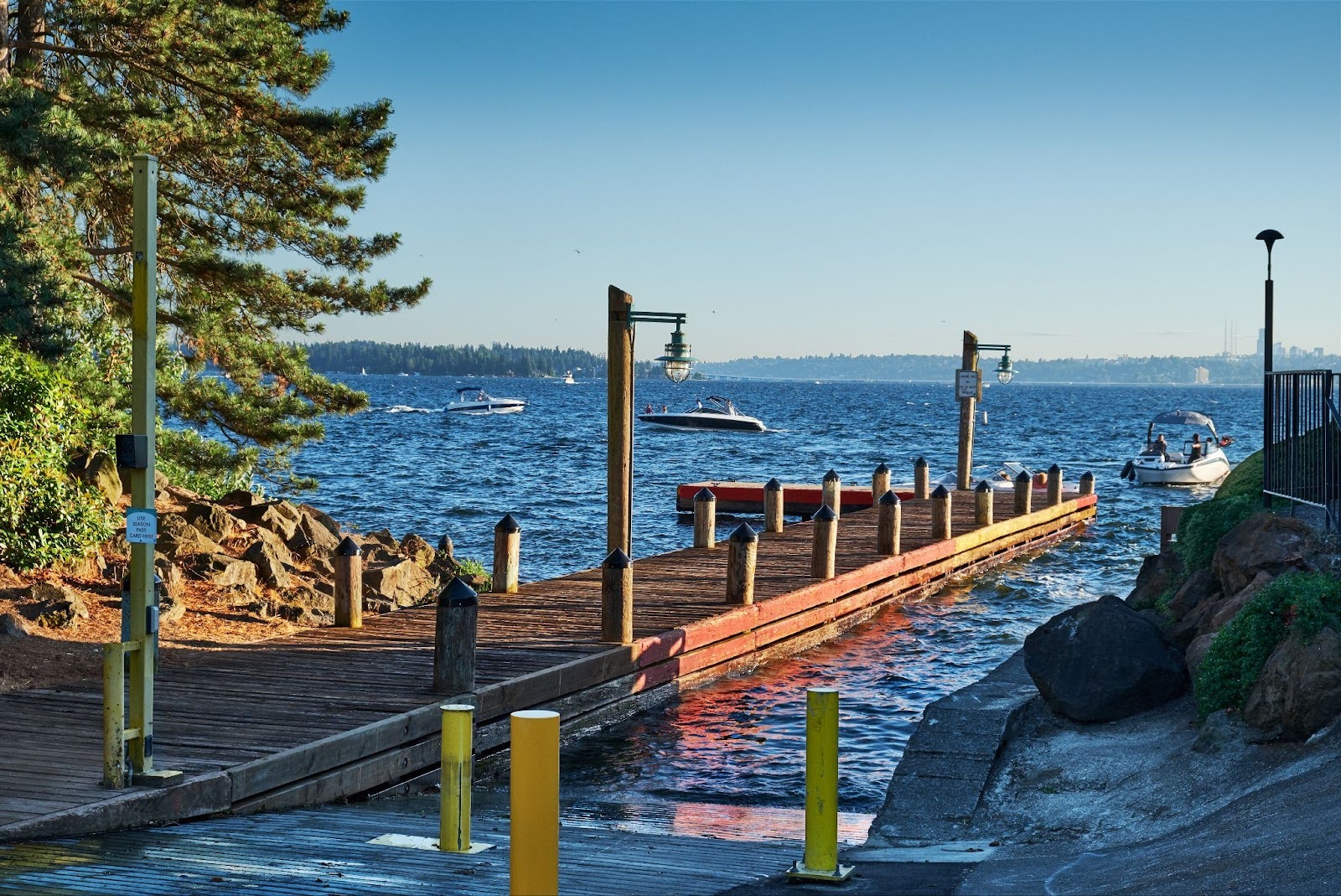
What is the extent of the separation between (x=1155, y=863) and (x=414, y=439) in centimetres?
7495

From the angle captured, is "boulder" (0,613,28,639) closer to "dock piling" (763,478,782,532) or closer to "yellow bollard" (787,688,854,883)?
"yellow bollard" (787,688,854,883)

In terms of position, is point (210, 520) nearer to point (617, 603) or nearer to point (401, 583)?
point (401, 583)

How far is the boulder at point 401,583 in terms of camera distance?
17281 millimetres

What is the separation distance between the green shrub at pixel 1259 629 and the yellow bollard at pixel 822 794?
397cm

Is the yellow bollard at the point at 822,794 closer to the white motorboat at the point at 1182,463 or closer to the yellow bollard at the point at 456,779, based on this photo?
the yellow bollard at the point at 456,779

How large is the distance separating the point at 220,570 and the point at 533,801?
11324 millimetres

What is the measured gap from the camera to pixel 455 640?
10242mm

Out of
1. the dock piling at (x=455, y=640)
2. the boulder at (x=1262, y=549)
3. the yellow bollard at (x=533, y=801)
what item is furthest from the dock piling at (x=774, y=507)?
the yellow bollard at (x=533, y=801)

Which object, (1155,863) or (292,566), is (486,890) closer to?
(1155,863)

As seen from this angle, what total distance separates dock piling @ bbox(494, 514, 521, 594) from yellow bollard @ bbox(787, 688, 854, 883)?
29.2 ft

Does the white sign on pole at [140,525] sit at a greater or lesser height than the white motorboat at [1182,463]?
greater

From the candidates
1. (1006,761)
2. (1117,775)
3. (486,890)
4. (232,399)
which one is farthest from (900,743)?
(232,399)

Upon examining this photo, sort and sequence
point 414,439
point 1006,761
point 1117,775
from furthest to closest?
point 414,439
point 1006,761
point 1117,775

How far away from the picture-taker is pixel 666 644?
13.3m
